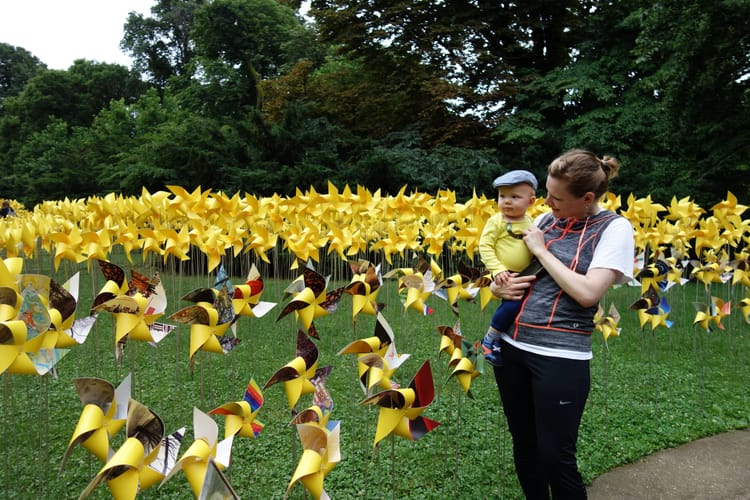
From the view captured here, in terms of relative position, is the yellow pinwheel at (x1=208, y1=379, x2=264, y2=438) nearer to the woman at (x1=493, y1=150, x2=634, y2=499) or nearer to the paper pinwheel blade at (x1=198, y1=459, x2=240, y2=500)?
the paper pinwheel blade at (x1=198, y1=459, x2=240, y2=500)

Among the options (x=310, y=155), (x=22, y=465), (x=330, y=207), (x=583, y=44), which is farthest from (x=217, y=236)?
(x=583, y=44)

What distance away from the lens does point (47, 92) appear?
2509 centimetres

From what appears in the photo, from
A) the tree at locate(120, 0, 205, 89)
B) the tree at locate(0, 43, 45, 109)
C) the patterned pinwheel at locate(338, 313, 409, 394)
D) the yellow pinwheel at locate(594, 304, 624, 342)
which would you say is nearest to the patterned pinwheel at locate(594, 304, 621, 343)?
the yellow pinwheel at locate(594, 304, 624, 342)

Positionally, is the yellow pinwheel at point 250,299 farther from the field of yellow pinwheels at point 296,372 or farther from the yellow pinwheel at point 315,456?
the yellow pinwheel at point 315,456

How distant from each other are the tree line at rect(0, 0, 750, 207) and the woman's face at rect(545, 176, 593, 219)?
22.6 ft

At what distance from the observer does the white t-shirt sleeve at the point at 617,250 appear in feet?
Result: 4.60

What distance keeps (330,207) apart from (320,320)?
2.06 m

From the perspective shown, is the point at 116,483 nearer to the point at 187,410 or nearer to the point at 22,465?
the point at 22,465

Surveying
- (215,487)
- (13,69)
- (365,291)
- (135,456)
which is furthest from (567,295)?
(13,69)

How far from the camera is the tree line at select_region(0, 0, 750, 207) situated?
7.92 m

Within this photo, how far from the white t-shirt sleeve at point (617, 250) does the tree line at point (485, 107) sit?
22.6 feet

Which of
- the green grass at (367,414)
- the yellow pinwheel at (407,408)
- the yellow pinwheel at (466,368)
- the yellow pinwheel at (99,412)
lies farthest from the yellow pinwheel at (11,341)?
the yellow pinwheel at (466,368)

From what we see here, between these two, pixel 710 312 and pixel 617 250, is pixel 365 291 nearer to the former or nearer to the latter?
pixel 617 250

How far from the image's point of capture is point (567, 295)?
4.90ft
